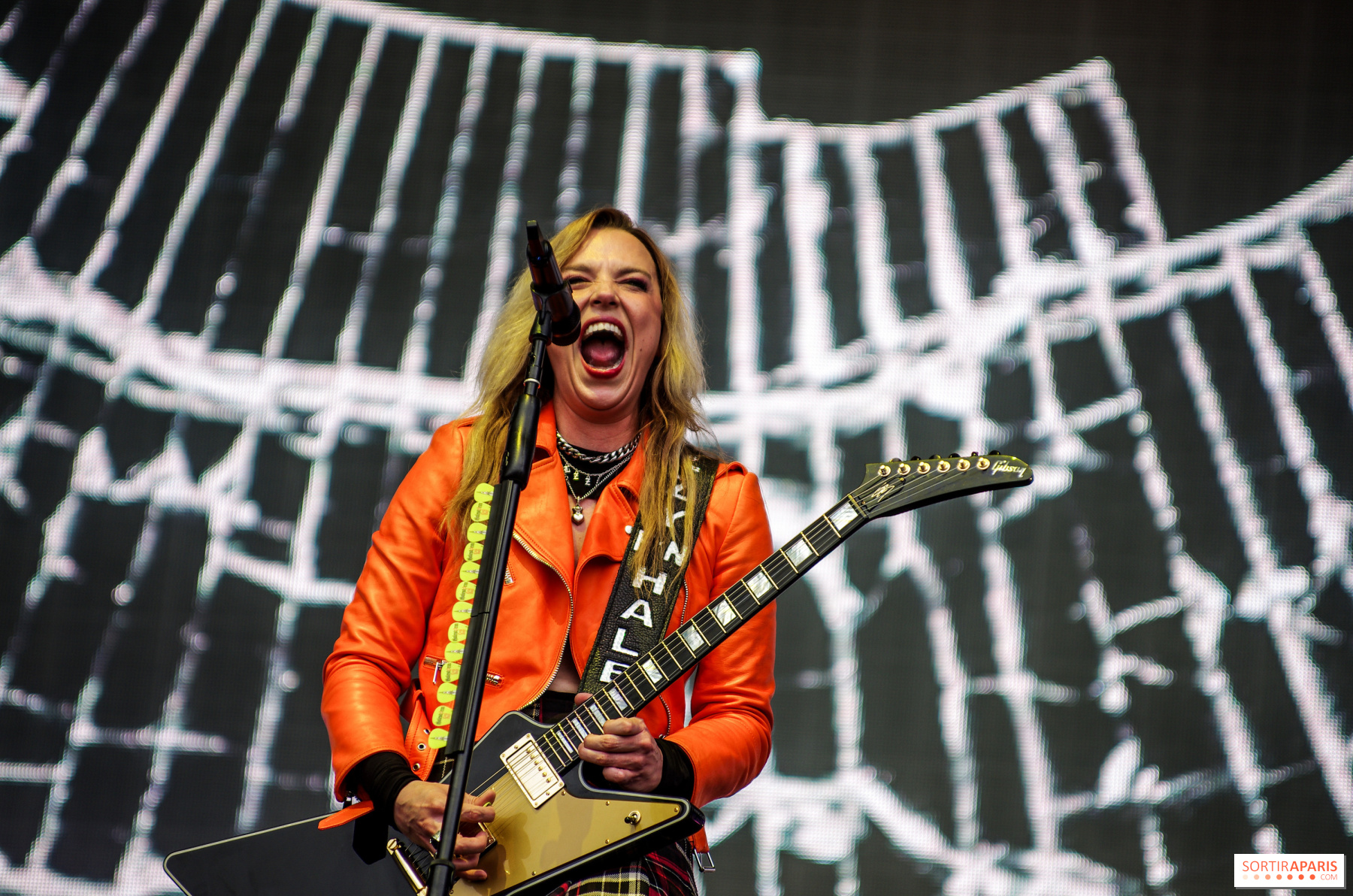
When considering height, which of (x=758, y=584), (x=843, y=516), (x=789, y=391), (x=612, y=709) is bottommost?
(x=612, y=709)

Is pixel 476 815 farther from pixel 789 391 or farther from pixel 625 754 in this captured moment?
pixel 789 391

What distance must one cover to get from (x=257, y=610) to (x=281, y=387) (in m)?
0.65

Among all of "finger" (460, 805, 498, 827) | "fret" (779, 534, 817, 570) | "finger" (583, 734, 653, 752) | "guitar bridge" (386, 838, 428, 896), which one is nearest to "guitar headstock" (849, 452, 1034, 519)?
"fret" (779, 534, 817, 570)

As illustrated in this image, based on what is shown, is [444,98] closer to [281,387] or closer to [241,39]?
[241,39]

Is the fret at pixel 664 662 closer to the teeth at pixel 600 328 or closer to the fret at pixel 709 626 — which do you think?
the fret at pixel 709 626

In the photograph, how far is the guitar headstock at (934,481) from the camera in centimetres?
197

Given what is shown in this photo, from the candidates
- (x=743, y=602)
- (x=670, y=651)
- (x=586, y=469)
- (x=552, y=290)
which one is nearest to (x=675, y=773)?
(x=670, y=651)

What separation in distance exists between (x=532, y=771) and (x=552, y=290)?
76cm

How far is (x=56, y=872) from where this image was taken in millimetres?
3109

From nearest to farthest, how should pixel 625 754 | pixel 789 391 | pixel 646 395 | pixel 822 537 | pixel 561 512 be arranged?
pixel 625 754 < pixel 822 537 < pixel 561 512 < pixel 646 395 < pixel 789 391

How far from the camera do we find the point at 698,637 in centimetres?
188

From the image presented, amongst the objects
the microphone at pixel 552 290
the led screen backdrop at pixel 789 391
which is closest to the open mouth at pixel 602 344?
the microphone at pixel 552 290

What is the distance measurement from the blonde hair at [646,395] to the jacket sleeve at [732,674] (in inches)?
3.3

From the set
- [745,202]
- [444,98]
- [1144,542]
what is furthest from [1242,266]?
[444,98]
